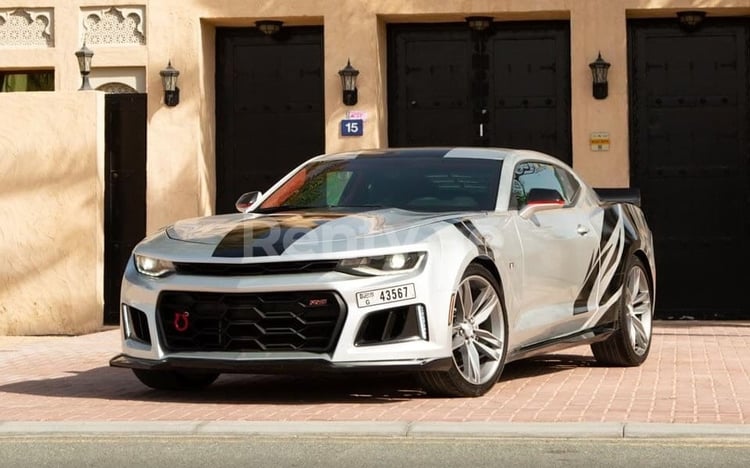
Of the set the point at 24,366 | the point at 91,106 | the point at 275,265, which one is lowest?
the point at 24,366

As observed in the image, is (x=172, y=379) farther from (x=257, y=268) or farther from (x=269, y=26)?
(x=269, y=26)

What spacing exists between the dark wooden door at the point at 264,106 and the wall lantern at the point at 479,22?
1920 millimetres

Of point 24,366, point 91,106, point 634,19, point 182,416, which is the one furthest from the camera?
point 634,19

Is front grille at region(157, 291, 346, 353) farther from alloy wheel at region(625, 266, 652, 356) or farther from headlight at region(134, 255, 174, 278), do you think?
alloy wheel at region(625, 266, 652, 356)

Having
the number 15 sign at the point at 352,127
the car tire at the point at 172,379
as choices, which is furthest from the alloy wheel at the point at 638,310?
the number 15 sign at the point at 352,127

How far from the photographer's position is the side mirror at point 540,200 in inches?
419

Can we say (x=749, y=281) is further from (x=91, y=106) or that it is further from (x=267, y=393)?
(x=267, y=393)

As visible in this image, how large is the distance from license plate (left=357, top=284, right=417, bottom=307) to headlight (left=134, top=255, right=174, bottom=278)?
125cm

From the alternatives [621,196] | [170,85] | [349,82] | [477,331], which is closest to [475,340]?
[477,331]

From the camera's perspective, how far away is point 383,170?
11.1 metres

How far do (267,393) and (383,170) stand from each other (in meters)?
1.76

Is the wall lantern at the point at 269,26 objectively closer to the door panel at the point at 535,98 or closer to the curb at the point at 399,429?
the door panel at the point at 535,98

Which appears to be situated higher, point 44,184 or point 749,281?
point 44,184

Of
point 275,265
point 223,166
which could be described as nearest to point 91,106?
point 223,166
